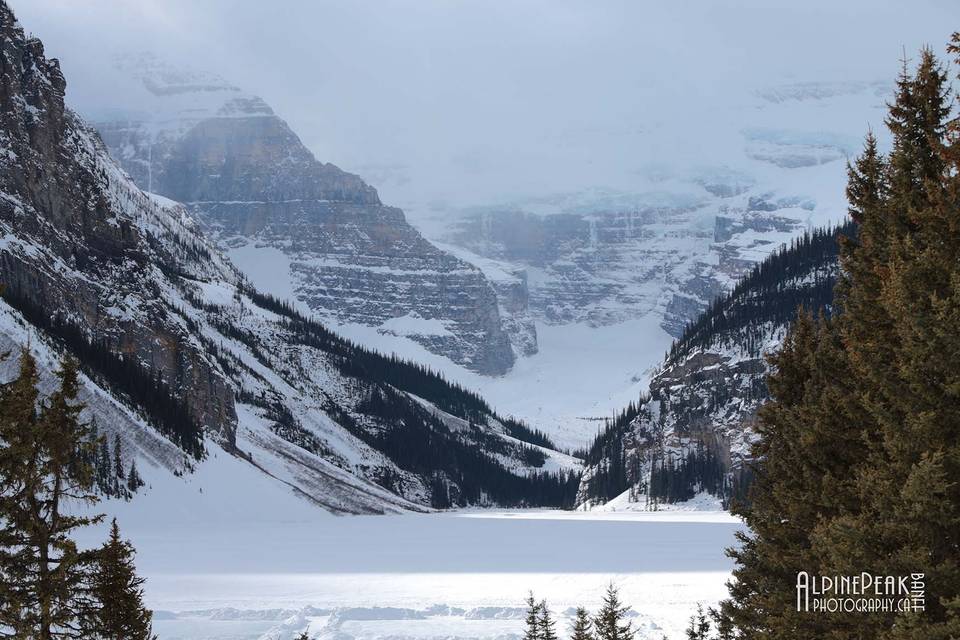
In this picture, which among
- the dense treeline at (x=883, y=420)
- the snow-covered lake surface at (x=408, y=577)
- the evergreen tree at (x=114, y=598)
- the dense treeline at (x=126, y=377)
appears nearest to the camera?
the dense treeline at (x=883, y=420)

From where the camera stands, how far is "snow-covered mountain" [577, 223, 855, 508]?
176m

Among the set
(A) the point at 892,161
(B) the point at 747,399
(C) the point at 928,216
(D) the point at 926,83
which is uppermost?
(B) the point at 747,399

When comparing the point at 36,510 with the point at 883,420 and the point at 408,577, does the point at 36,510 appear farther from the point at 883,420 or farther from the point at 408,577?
the point at 408,577

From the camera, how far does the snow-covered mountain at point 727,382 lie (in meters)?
176

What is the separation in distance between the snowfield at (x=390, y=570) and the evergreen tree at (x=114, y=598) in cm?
2130

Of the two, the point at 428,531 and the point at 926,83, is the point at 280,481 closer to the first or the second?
the point at 428,531

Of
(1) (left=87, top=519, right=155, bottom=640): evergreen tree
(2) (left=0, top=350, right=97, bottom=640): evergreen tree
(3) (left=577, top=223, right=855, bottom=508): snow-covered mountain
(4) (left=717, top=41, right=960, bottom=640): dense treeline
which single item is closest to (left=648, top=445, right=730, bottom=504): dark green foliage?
(3) (left=577, top=223, right=855, bottom=508): snow-covered mountain

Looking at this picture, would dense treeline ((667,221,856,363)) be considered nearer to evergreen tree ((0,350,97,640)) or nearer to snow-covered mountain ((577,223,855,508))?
snow-covered mountain ((577,223,855,508))

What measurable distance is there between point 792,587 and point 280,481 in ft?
428

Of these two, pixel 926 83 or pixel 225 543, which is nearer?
pixel 926 83

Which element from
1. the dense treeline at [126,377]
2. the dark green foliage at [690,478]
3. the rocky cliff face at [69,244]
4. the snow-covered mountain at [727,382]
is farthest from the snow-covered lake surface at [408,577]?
the snow-covered mountain at [727,382]

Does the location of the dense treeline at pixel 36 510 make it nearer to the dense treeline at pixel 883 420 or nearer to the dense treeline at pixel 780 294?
the dense treeline at pixel 883 420

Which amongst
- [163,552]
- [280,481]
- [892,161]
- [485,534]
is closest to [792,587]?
[892,161]

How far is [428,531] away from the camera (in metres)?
119
